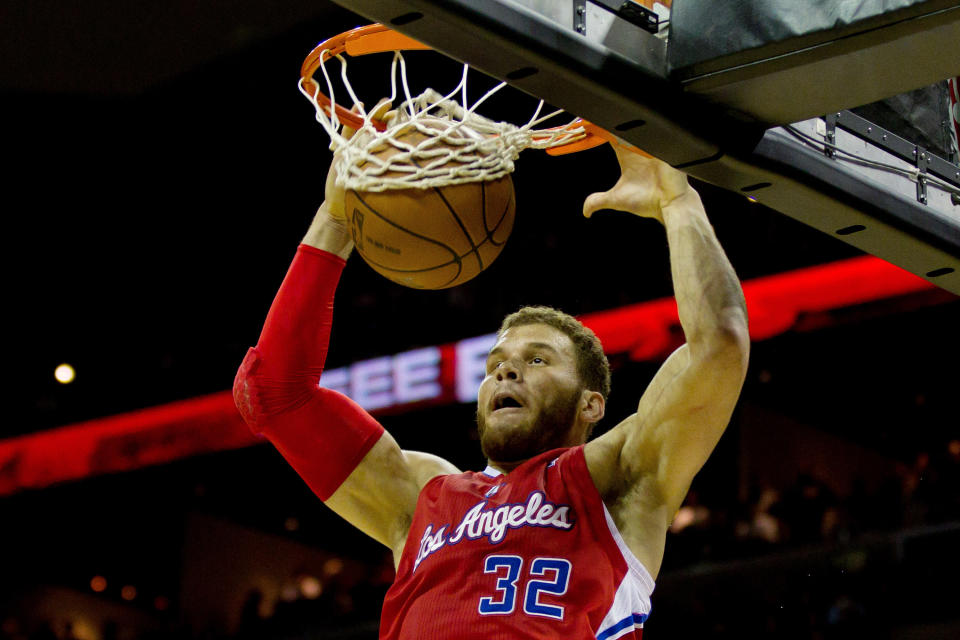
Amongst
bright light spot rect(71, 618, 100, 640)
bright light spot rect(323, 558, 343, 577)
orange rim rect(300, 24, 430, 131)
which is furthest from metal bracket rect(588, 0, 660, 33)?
bright light spot rect(71, 618, 100, 640)

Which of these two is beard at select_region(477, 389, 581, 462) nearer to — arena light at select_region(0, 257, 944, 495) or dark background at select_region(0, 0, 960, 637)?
dark background at select_region(0, 0, 960, 637)

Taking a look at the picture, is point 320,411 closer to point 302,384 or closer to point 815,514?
point 302,384

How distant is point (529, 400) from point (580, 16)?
1085mm

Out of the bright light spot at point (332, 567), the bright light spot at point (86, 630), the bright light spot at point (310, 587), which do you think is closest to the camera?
the bright light spot at point (310, 587)

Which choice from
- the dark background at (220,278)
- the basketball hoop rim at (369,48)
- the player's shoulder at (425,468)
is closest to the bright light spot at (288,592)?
the dark background at (220,278)

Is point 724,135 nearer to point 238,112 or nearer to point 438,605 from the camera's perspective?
point 438,605

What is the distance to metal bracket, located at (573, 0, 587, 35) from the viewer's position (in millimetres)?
1928

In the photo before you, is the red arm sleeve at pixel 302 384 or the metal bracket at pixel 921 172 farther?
the red arm sleeve at pixel 302 384

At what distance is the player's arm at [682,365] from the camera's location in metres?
2.35

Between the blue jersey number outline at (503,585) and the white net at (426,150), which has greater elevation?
the white net at (426,150)

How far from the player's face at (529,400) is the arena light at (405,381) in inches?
185

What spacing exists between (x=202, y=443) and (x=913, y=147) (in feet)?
27.6

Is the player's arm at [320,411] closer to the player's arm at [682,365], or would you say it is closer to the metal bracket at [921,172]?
the player's arm at [682,365]

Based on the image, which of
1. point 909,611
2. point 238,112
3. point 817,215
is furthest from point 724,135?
point 238,112
